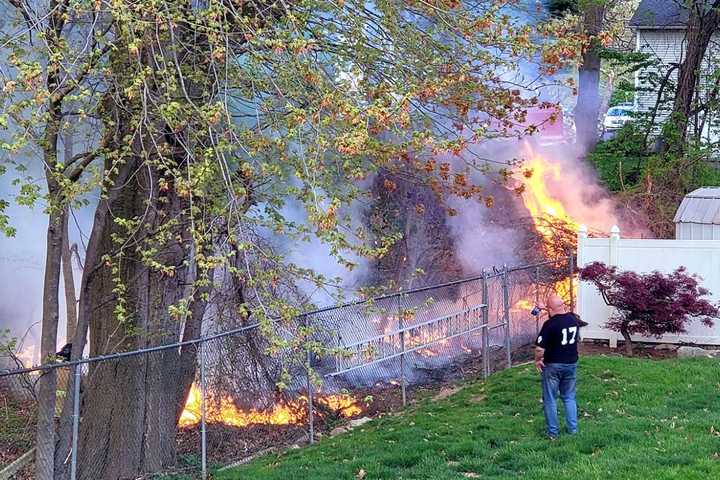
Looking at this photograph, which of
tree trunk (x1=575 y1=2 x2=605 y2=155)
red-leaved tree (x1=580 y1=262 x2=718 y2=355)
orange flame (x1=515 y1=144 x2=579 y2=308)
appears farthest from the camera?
tree trunk (x1=575 y1=2 x2=605 y2=155)

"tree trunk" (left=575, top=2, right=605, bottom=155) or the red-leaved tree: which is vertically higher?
"tree trunk" (left=575, top=2, right=605, bottom=155)

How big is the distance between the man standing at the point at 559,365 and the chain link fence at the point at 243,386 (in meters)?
1.27

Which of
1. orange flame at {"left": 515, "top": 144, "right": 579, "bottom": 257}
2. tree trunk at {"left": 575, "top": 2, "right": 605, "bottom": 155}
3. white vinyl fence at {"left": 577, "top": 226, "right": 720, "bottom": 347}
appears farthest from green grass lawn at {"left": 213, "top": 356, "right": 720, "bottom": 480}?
tree trunk at {"left": 575, "top": 2, "right": 605, "bottom": 155}

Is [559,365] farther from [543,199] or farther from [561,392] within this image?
[543,199]

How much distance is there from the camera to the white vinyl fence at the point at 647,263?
1226cm

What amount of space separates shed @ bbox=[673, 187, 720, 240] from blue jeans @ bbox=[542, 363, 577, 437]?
280 inches

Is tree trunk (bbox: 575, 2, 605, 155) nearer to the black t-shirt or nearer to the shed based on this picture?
the shed

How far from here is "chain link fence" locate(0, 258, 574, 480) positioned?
8.42m

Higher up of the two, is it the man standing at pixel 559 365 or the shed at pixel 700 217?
the shed at pixel 700 217

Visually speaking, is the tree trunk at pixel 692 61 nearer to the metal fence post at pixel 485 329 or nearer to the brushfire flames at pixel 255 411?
the metal fence post at pixel 485 329

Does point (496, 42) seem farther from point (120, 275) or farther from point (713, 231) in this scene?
point (713, 231)

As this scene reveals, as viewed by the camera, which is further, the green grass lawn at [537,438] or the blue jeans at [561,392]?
the blue jeans at [561,392]

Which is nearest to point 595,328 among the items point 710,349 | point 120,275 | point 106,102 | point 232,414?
point 710,349

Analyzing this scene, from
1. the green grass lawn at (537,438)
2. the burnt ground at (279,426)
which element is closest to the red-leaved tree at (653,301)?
the burnt ground at (279,426)
